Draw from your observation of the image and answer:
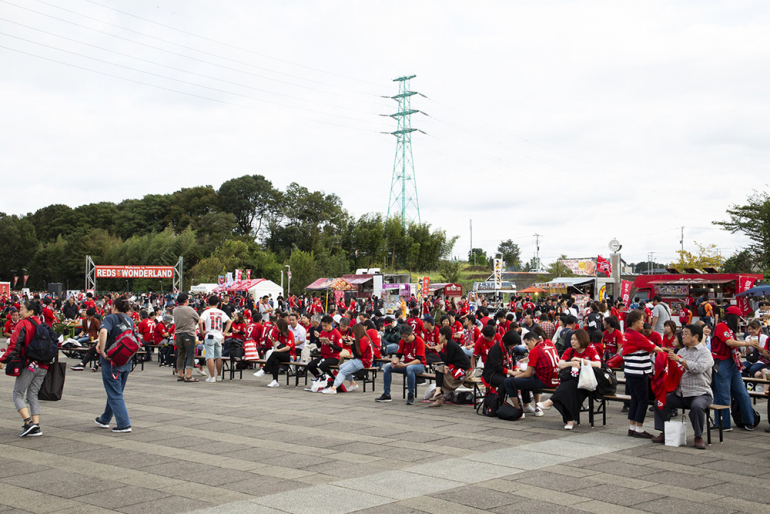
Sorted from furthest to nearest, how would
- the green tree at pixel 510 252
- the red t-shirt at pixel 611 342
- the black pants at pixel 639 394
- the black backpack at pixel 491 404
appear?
the green tree at pixel 510 252 → the red t-shirt at pixel 611 342 → the black backpack at pixel 491 404 → the black pants at pixel 639 394

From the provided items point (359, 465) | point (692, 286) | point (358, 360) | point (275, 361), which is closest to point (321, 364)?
point (358, 360)

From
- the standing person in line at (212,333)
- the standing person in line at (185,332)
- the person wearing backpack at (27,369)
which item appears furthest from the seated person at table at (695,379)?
the standing person in line at (185,332)

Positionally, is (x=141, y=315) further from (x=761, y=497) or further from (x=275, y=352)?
(x=761, y=497)

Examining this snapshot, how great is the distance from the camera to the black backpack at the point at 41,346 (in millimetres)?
7402

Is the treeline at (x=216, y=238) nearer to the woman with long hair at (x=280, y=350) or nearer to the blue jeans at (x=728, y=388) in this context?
the woman with long hair at (x=280, y=350)

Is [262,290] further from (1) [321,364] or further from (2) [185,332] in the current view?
(1) [321,364]

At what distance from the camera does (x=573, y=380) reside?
8.25 meters

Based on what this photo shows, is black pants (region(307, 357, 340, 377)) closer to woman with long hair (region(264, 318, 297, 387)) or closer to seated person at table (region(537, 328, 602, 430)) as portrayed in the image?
woman with long hair (region(264, 318, 297, 387))

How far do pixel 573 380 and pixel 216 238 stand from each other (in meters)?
66.2

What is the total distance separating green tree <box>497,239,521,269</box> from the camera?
97938mm

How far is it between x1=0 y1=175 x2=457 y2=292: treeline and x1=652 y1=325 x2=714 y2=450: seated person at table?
5007 cm

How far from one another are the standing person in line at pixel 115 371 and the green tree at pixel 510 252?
91.5 metres

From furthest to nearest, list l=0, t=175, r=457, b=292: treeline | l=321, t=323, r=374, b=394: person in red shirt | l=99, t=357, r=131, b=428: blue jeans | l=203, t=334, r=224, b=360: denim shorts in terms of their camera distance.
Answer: l=0, t=175, r=457, b=292: treeline, l=203, t=334, r=224, b=360: denim shorts, l=321, t=323, r=374, b=394: person in red shirt, l=99, t=357, r=131, b=428: blue jeans

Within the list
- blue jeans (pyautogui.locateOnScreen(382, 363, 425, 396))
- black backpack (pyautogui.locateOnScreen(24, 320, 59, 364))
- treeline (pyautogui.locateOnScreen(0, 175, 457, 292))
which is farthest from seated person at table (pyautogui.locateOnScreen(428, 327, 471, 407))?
treeline (pyautogui.locateOnScreen(0, 175, 457, 292))
